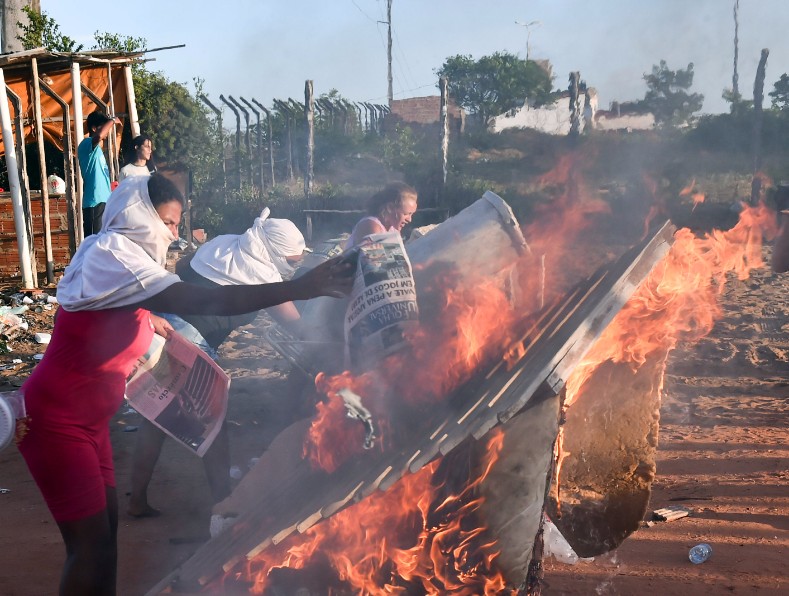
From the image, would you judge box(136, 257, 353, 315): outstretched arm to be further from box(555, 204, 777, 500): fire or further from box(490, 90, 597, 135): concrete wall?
box(490, 90, 597, 135): concrete wall

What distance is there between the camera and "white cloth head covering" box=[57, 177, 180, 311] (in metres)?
2.62

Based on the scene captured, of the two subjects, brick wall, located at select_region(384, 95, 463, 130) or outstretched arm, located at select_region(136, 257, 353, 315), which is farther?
brick wall, located at select_region(384, 95, 463, 130)

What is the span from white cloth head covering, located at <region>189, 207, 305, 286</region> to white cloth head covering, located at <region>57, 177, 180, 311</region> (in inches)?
73.7

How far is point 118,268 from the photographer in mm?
2641

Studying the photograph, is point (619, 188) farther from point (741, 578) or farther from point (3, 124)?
point (741, 578)

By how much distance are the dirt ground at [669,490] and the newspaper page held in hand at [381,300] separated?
1379 millimetres

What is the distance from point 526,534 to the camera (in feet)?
9.44

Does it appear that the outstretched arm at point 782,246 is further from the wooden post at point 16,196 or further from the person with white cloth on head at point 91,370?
the wooden post at point 16,196

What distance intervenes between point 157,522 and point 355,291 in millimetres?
2175

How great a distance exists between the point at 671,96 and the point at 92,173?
24.6 meters

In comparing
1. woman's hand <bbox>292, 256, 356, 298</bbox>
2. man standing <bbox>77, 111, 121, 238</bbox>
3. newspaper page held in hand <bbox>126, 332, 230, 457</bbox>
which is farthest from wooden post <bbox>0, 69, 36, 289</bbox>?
woman's hand <bbox>292, 256, 356, 298</bbox>

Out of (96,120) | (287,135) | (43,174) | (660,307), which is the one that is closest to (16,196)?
(43,174)

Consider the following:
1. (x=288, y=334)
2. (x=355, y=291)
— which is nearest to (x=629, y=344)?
(x=355, y=291)

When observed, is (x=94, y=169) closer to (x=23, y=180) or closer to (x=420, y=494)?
(x=23, y=180)
